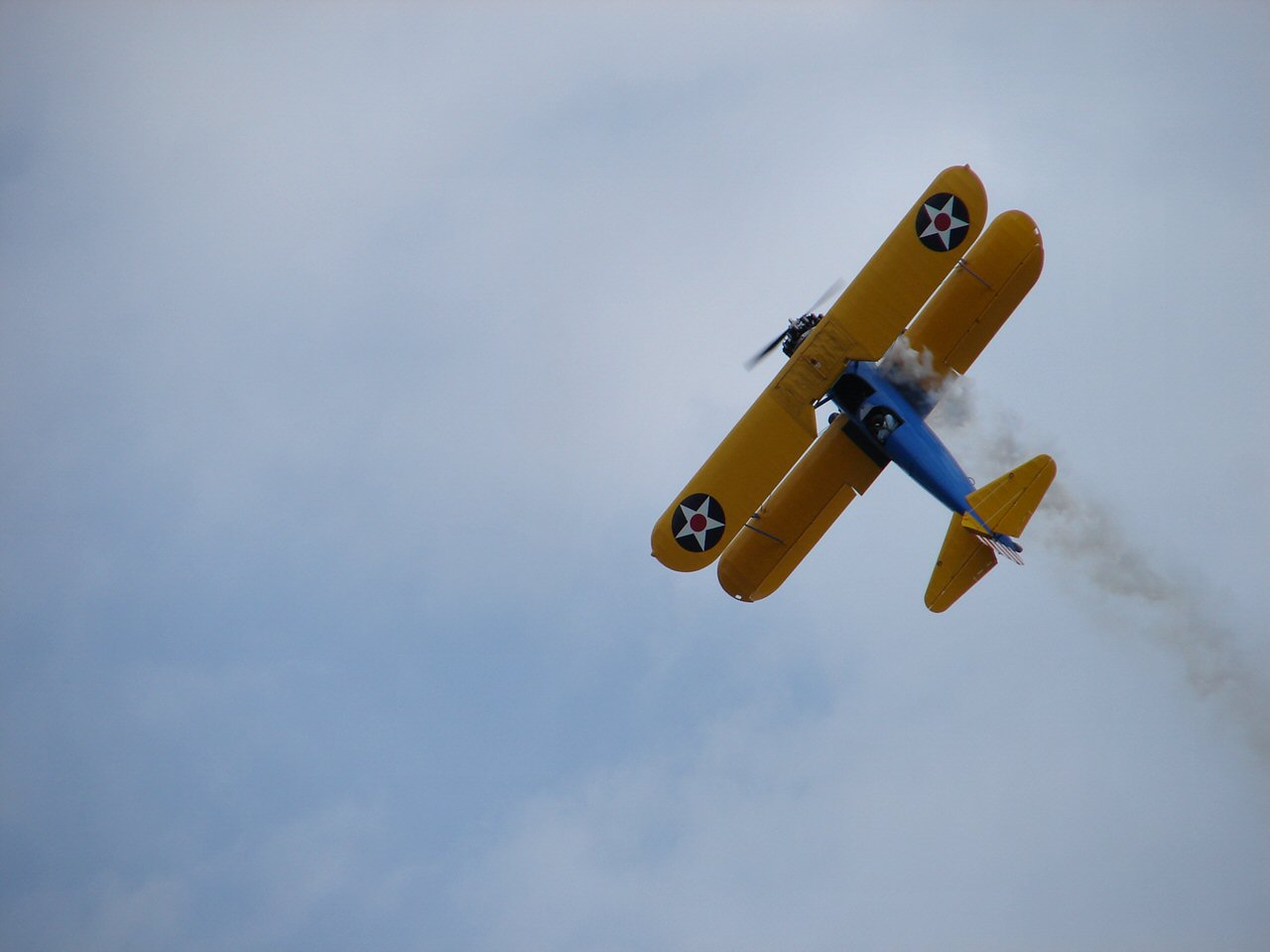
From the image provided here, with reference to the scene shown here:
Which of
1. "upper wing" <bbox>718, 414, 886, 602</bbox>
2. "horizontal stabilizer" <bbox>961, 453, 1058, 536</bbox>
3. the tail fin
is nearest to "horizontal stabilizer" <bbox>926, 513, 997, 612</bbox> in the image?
the tail fin

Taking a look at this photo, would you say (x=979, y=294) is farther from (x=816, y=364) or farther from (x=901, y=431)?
(x=816, y=364)

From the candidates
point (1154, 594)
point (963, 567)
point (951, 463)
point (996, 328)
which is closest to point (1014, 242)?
point (996, 328)

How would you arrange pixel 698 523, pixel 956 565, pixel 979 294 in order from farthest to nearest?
pixel 979 294, pixel 956 565, pixel 698 523

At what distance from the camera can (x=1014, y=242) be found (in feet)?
79.3

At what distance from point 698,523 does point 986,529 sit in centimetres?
489

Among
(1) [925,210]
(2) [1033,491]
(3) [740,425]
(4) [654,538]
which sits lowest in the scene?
(4) [654,538]

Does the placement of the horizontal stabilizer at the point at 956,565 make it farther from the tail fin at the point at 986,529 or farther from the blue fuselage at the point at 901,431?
the blue fuselage at the point at 901,431

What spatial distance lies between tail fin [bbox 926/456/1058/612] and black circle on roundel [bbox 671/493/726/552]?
383cm

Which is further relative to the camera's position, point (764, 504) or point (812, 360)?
point (764, 504)

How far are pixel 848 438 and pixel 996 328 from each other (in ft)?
10.8

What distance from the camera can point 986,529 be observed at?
2358 centimetres

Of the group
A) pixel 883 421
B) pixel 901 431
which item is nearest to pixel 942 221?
pixel 883 421

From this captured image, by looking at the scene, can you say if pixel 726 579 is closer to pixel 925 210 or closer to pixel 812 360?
pixel 812 360

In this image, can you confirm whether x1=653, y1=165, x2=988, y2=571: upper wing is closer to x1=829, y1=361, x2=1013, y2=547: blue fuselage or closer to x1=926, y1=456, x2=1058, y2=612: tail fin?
x1=829, y1=361, x2=1013, y2=547: blue fuselage
